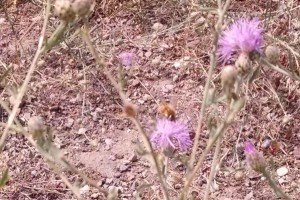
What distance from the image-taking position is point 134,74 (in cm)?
248

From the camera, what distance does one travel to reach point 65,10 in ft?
3.63

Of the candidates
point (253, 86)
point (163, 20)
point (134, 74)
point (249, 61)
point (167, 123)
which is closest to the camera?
point (249, 61)

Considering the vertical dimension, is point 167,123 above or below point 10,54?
below

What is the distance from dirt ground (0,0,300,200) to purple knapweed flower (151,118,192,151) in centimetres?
55

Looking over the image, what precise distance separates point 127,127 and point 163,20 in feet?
1.88

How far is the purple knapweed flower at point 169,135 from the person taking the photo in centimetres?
132

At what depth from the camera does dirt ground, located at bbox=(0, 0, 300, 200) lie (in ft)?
6.91

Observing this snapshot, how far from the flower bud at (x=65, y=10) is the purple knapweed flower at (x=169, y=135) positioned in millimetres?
339

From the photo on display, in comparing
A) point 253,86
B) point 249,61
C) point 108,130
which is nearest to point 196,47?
point 253,86

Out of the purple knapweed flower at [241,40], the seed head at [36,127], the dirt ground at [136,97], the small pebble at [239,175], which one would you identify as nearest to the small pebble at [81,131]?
the dirt ground at [136,97]

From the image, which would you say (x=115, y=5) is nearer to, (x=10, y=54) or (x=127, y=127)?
(x=10, y=54)

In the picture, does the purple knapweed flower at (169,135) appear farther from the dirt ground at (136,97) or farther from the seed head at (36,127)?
the dirt ground at (136,97)

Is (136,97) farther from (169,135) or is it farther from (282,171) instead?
(169,135)

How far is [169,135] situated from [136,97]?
1.07m
